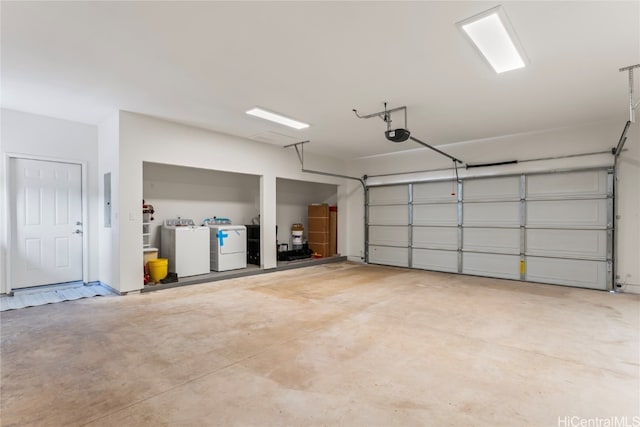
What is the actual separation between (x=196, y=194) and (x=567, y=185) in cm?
760

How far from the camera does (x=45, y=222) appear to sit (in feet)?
17.6

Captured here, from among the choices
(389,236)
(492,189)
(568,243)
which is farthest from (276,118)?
(568,243)

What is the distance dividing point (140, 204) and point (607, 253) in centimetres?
812

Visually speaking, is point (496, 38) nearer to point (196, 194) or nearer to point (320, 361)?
point (320, 361)

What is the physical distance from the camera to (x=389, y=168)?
842 cm

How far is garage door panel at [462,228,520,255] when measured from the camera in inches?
258

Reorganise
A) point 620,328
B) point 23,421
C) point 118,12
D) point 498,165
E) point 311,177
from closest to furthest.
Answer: point 23,421 → point 118,12 → point 620,328 → point 498,165 → point 311,177

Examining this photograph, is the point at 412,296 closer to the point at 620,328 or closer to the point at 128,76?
the point at 620,328

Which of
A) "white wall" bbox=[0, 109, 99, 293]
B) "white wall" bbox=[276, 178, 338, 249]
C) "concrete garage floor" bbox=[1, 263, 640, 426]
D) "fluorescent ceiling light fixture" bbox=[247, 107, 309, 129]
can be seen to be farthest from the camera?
"white wall" bbox=[276, 178, 338, 249]

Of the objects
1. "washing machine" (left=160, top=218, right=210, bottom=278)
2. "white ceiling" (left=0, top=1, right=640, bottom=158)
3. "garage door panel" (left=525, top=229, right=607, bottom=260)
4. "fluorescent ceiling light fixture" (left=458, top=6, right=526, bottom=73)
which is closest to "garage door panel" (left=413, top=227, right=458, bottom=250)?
"garage door panel" (left=525, top=229, right=607, bottom=260)

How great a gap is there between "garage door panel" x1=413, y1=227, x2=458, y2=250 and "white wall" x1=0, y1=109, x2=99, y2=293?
6.88m

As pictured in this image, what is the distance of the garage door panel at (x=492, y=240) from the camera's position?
21.5ft

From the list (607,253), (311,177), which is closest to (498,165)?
(607,253)

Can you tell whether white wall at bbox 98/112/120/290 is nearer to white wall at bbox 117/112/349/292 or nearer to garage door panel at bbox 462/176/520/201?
white wall at bbox 117/112/349/292
